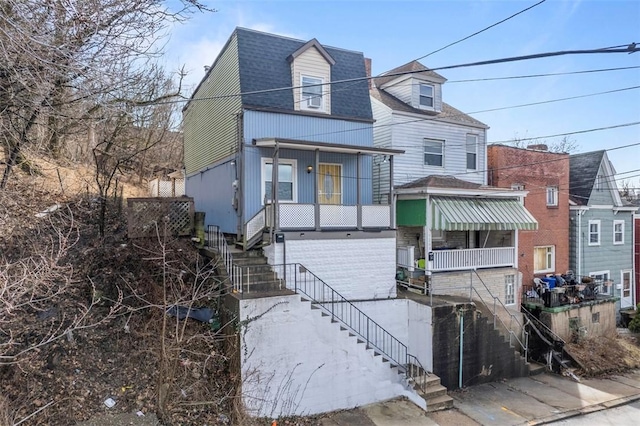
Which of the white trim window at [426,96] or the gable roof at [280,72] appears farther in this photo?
the white trim window at [426,96]

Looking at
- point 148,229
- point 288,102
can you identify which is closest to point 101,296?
point 148,229

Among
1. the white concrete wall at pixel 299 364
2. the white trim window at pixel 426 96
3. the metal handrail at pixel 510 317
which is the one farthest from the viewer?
the white trim window at pixel 426 96

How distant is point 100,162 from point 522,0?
1350 centimetres

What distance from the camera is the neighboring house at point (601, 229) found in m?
20.1

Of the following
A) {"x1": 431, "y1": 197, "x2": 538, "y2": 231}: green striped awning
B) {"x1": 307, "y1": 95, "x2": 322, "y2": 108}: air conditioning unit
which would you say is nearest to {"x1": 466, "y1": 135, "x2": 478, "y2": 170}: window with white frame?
{"x1": 431, "y1": 197, "x2": 538, "y2": 231}: green striped awning

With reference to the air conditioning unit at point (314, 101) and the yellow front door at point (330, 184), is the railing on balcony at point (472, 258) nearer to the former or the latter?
the yellow front door at point (330, 184)

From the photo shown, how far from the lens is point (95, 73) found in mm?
7062

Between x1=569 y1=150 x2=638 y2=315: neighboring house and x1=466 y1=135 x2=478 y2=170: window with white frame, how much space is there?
7.31 metres

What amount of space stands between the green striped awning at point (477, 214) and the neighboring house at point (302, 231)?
2.40 metres

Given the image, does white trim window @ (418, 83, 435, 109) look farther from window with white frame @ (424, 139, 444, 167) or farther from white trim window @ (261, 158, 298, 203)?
white trim window @ (261, 158, 298, 203)

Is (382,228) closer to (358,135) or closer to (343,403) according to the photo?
Answer: (358,135)

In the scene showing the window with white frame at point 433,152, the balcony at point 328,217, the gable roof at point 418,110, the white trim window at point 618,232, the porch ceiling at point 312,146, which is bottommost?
the white trim window at point 618,232

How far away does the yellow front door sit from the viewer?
13164mm

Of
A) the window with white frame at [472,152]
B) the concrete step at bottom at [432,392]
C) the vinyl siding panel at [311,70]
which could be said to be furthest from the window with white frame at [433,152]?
the concrete step at bottom at [432,392]
